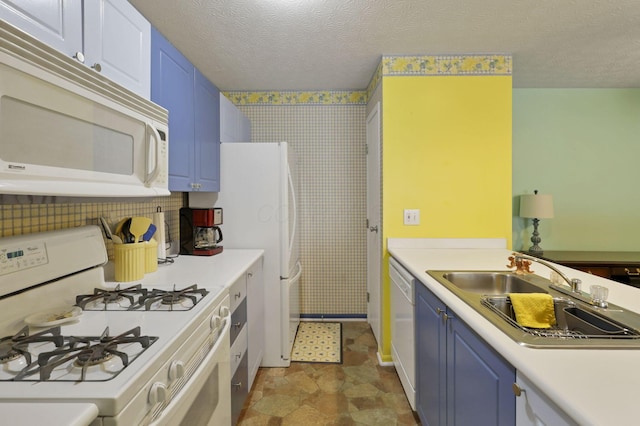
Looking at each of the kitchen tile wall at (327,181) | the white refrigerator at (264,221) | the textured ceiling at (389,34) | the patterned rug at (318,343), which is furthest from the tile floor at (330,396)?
the textured ceiling at (389,34)

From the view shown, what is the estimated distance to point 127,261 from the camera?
5.00 ft

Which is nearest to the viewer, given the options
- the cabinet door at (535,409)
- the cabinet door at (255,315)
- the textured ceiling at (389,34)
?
the cabinet door at (535,409)

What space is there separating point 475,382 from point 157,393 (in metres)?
0.98

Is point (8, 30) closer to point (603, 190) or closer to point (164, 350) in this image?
point (164, 350)

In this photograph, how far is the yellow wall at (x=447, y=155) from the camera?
93.7 inches

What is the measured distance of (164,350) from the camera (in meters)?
0.84

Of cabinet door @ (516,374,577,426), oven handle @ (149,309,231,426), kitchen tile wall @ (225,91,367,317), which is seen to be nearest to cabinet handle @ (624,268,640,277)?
kitchen tile wall @ (225,91,367,317)

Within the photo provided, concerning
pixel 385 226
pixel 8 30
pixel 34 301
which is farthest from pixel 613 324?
pixel 34 301

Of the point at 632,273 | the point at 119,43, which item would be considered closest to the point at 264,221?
the point at 119,43

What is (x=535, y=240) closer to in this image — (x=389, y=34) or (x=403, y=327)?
(x=403, y=327)

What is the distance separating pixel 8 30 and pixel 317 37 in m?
1.72

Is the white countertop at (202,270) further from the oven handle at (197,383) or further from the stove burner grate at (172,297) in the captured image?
the oven handle at (197,383)

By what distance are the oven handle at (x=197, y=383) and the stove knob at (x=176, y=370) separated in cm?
4

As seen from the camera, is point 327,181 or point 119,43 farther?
point 327,181
